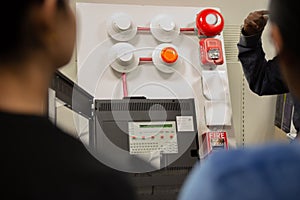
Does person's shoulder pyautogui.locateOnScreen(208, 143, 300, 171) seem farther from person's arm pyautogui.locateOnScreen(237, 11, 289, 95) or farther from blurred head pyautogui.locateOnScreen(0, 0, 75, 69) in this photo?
person's arm pyautogui.locateOnScreen(237, 11, 289, 95)

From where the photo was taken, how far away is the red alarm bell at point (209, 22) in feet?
7.00

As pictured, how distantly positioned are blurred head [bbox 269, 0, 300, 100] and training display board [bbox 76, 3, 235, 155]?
4.73ft

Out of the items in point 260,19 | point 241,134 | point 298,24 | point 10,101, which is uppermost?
point 260,19

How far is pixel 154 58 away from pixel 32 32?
1.53 metres

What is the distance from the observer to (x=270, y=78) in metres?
1.75

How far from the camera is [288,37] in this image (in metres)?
0.61

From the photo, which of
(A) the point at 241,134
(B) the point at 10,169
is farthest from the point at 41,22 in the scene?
(A) the point at 241,134

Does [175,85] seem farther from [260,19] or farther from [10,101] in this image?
[10,101]

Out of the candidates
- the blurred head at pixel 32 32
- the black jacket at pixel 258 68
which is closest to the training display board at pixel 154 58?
the black jacket at pixel 258 68

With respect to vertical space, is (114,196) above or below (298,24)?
below

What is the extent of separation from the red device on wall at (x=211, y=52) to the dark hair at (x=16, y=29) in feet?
5.33

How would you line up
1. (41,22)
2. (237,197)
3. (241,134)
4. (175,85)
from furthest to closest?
(241,134) → (175,85) → (41,22) → (237,197)

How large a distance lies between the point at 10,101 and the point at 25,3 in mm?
126

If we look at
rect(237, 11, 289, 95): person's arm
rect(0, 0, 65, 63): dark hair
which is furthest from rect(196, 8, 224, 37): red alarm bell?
rect(0, 0, 65, 63): dark hair
